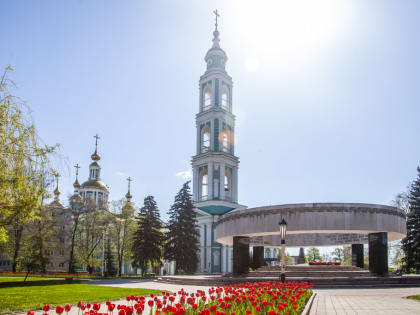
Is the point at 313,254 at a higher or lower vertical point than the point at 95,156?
lower

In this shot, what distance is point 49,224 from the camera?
39.6 metres

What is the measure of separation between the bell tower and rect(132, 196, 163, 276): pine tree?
1185cm

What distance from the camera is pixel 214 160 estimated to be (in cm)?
5416

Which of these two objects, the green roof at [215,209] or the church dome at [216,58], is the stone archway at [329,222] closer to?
the green roof at [215,209]

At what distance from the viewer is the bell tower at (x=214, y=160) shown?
53.3 meters

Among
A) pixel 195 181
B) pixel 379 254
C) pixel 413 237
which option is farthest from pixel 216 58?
pixel 379 254

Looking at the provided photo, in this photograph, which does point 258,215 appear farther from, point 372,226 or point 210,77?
point 210,77

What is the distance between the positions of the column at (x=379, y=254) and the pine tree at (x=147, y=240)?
23.5 meters

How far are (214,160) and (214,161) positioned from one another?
17cm

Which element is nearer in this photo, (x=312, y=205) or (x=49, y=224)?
(x=312, y=205)

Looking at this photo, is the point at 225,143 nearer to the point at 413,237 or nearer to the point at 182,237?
the point at 182,237

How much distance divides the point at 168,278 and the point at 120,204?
57.4ft

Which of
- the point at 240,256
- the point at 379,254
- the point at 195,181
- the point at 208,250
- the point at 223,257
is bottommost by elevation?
the point at 223,257

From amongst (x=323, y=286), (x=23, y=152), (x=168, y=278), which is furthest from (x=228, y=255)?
(x=23, y=152)
